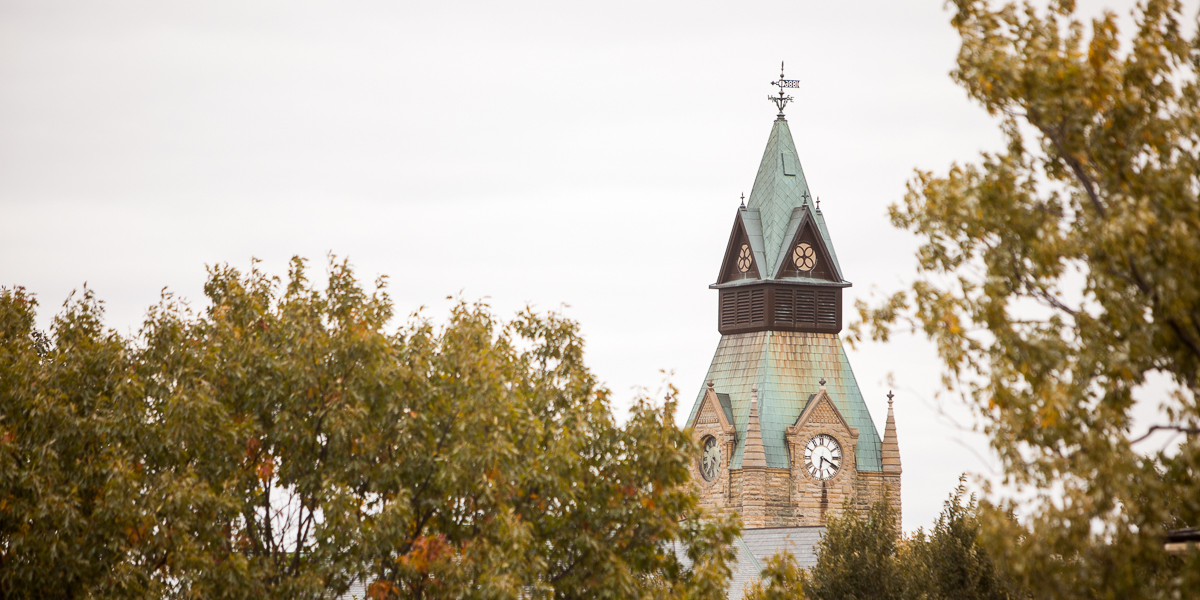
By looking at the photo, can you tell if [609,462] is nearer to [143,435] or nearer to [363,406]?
[363,406]

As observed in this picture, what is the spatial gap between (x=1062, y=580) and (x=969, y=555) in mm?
20101

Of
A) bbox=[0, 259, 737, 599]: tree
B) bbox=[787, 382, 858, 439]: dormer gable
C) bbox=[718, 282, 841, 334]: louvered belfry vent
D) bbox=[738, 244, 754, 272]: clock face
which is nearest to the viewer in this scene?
bbox=[0, 259, 737, 599]: tree

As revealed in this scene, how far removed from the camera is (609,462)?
24453 millimetres

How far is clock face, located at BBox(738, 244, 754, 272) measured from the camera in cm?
8212

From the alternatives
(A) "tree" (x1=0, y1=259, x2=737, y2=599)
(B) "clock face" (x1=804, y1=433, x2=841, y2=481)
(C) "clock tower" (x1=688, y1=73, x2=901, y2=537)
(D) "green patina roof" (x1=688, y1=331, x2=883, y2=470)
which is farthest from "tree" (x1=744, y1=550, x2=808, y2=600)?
(B) "clock face" (x1=804, y1=433, x2=841, y2=481)

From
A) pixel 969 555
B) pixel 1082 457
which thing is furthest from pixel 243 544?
pixel 969 555

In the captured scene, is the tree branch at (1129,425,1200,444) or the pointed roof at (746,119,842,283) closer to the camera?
the tree branch at (1129,425,1200,444)

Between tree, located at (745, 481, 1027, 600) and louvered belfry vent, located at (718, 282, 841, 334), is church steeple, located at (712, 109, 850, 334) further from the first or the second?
tree, located at (745, 481, 1027, 600)

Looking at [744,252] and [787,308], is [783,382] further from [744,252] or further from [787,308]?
[744,252]

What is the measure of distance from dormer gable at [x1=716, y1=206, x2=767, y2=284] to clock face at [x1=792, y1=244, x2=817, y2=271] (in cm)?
180

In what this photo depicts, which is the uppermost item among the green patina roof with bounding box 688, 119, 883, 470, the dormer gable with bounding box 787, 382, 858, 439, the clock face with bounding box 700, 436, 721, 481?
the green patina roof with bounding box 688, 119, 883, 470

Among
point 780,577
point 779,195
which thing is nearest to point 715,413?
point 779,195

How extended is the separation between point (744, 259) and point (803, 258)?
10.2ft

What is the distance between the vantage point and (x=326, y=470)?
22.7 metres
